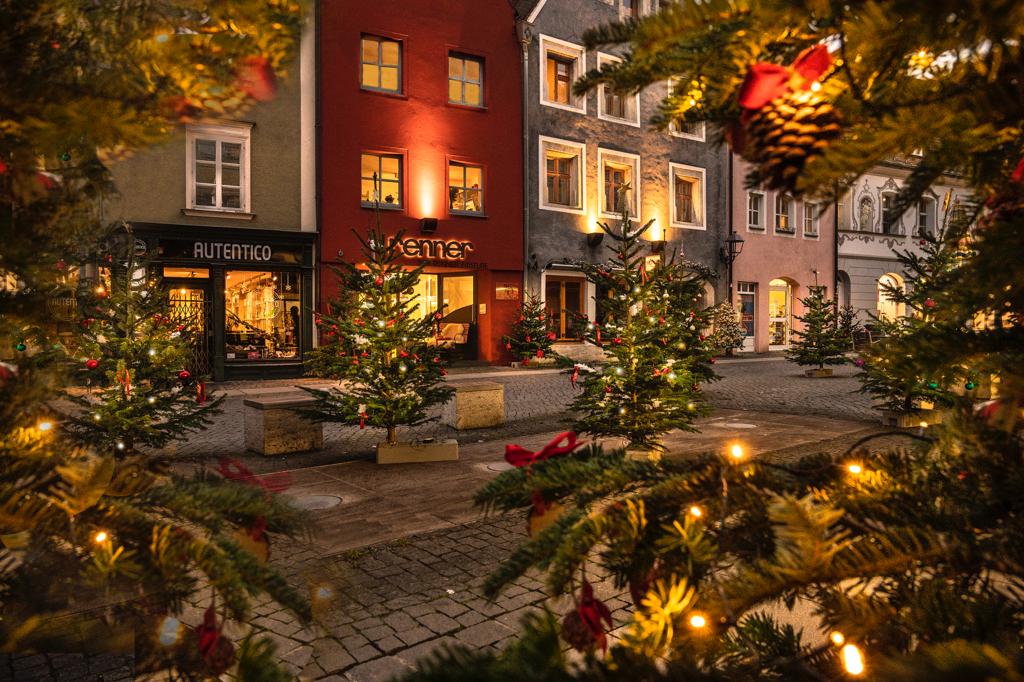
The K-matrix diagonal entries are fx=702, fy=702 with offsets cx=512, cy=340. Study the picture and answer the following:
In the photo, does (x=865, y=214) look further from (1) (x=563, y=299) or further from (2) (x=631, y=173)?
(1) (x=563, y=299)

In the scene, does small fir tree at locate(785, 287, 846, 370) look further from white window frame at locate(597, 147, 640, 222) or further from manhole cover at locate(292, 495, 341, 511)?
manhole cover at locate(292, 495, 341, 511)

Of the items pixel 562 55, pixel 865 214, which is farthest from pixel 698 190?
pixel 865 214

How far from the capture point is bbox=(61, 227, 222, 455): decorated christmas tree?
6.38m

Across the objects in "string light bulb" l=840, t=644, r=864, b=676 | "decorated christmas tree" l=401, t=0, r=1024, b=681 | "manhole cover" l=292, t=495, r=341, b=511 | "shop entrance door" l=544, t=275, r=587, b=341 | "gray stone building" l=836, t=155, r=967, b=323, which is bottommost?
"manhole cover" l=292, t=495, r=341, b=511

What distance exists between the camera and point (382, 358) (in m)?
8.02

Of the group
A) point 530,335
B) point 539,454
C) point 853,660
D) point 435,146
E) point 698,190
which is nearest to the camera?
point 853,660

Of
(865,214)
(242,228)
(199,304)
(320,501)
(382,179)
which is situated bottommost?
(320,501)

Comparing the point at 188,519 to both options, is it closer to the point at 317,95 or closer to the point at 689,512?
the point at 689,512

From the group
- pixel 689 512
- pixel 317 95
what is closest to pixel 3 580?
pixel 689 512

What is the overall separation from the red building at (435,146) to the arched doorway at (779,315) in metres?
12.3

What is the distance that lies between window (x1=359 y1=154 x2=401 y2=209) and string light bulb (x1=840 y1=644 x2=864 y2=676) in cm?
1824

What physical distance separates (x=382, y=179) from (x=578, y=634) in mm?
18546

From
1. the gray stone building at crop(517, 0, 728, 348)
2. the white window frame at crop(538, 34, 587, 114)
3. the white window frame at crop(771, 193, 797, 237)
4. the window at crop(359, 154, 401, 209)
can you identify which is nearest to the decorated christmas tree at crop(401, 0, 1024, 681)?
the window at crop(359, 154, 401, 209)

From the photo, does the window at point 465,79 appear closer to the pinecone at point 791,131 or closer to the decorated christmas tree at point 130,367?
the decorated christmas tree at point 130,367
